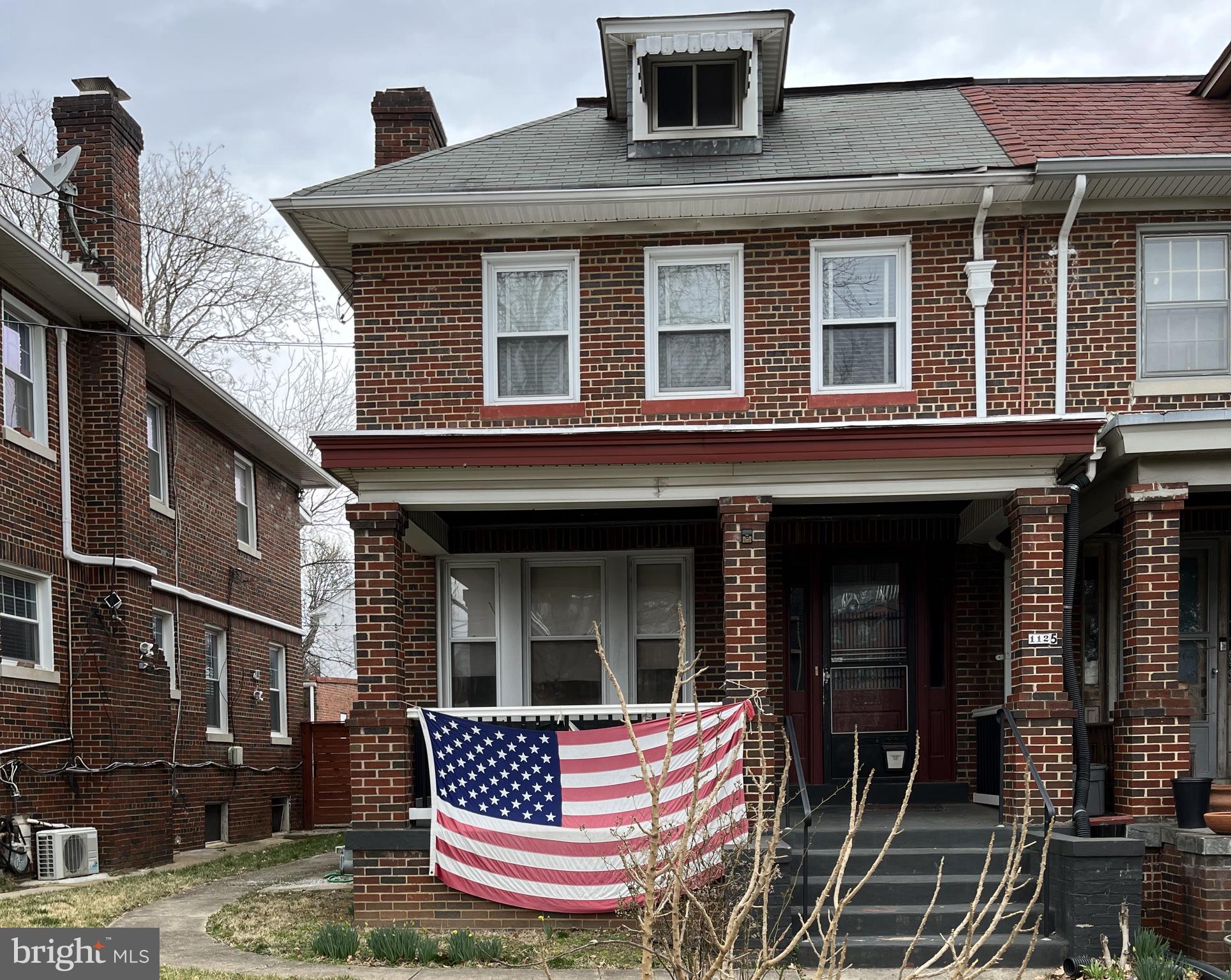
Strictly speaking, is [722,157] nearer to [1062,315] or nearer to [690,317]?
[690,317]

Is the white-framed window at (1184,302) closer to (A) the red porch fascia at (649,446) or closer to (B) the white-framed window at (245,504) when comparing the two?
(A) the red porch fascia at (649,446)

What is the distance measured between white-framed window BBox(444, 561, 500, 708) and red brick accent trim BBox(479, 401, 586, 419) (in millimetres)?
2066

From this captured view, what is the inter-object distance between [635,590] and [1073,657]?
168 inches

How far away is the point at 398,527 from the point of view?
1027cm

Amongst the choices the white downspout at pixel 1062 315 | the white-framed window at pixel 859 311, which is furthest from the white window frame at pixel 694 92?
the white downspout at pixel 1062 315

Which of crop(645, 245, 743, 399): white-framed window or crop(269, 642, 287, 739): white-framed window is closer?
crop(645, 245, 743, 399): white-framed window

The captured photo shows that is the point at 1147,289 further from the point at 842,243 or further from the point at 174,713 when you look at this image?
the point at 174,713

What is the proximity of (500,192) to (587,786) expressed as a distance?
4.95m

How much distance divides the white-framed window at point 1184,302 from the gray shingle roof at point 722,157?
1.66 meters

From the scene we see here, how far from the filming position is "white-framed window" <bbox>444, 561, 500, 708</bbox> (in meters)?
12.2

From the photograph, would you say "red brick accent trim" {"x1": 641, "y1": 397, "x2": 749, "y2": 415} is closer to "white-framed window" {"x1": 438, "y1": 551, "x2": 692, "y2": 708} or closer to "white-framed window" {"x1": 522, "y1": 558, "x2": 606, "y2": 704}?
"white-framed window" {"x1": 438, "y1": 551, "x2": 692, "y2": 708}

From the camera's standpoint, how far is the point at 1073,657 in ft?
32.8

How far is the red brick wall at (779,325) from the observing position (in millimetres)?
10656

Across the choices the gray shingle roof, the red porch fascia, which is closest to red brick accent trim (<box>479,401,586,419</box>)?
the red porch fascia
